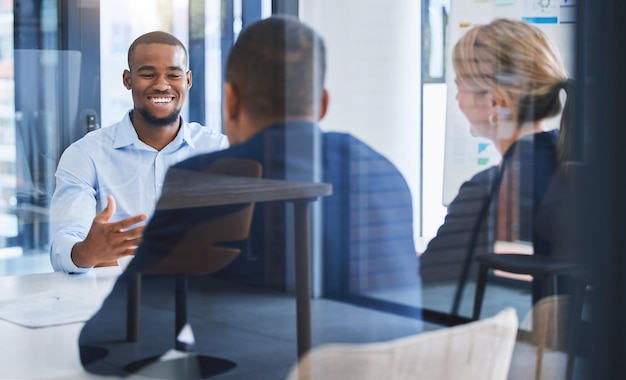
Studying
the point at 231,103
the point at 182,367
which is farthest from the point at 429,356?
the point at 231,103

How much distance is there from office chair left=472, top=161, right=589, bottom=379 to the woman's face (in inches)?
6.0

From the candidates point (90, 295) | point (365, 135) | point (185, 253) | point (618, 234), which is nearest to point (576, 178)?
point (618, 234)

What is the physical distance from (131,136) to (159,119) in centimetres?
5

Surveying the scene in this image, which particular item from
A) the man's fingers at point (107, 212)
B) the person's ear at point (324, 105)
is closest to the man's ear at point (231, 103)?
the person's ear at point (324, 105)

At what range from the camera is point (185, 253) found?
1.59 meters

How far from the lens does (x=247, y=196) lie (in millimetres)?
1594

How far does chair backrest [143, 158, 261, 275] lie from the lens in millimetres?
1581

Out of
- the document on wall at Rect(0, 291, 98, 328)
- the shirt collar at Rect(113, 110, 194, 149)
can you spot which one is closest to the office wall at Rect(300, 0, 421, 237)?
the shirt collar at Rect(113, 110, 194, 149)

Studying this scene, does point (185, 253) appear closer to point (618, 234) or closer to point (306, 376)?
point (306, 376)

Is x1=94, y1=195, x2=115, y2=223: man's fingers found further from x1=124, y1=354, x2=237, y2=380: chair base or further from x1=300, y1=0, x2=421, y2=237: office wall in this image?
x1=300, y1=0, x2=421, y2=237: office wall

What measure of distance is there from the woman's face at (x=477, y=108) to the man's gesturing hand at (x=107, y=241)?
0.58m

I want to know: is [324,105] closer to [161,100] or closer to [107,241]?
[161,100]

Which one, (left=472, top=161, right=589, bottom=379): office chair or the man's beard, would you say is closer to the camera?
the man's beard

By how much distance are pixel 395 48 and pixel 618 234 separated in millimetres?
498
